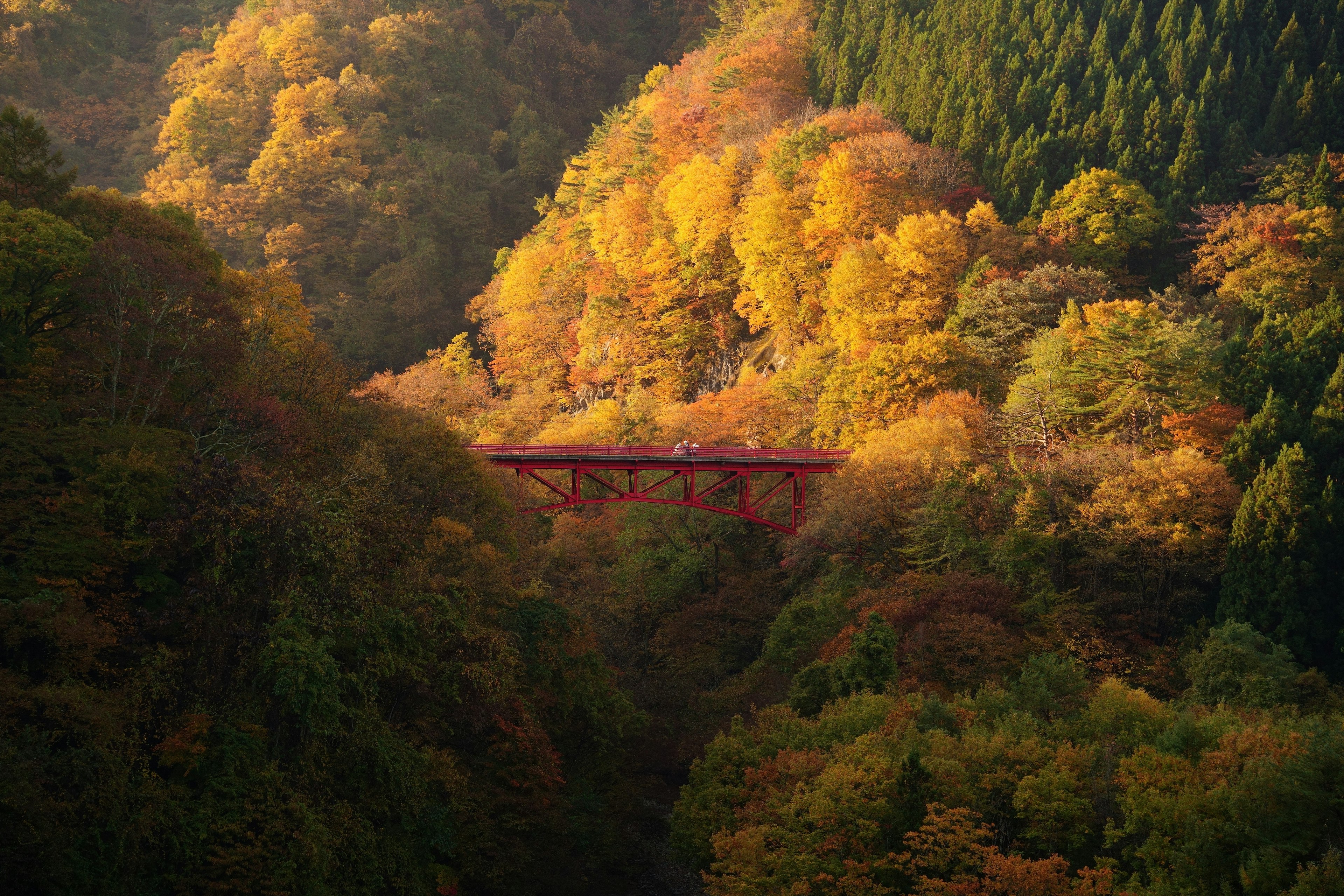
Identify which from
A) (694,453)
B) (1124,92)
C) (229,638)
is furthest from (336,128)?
(229,638)

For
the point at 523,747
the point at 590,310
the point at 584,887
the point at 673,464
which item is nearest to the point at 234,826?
the point at 523,747

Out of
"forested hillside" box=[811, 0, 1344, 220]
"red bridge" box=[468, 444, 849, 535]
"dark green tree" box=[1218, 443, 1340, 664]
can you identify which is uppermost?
"forested hillside" box=[811, 0, 1344, 220]

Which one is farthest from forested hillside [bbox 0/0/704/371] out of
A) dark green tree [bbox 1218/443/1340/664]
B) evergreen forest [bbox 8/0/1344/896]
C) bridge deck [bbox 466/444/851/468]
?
dark green tree [bbox 1218/443/1340/664]

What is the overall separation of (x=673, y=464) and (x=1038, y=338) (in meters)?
16.9

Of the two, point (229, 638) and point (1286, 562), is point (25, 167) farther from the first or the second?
point (1286, 562)

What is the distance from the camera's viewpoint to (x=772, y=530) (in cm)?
5731

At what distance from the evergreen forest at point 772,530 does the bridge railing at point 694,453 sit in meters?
1.66

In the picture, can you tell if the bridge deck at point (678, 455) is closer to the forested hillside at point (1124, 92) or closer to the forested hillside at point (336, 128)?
the forested hillside at point (1124, 92)

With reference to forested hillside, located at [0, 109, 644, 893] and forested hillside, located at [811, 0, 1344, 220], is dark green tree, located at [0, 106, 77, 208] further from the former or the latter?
forested hillside, located at [811, 0, 1344, 220]

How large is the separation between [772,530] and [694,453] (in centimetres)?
689

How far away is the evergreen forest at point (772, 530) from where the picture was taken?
27266 millimetres

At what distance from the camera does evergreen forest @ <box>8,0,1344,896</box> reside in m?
27.3

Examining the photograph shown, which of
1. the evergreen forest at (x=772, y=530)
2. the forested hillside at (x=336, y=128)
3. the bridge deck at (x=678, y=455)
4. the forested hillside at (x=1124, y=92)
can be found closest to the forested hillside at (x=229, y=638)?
the evergreen forest at (x=772, y=530)

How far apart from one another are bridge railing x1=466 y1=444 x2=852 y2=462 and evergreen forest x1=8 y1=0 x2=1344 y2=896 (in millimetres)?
1665
